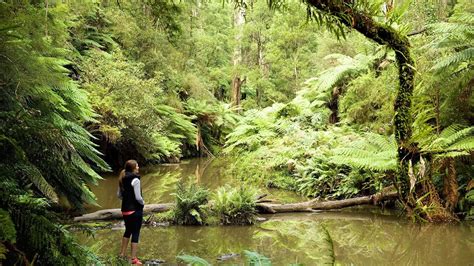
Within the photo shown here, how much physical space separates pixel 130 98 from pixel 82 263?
1254cm

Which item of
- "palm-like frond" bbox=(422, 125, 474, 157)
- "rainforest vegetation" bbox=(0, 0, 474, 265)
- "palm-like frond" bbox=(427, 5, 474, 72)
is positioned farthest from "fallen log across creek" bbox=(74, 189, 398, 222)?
"palm-like frond" bbox=(427, 5, 474, 72)

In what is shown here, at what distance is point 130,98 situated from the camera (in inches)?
537

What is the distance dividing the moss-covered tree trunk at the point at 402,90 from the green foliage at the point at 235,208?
2.65m

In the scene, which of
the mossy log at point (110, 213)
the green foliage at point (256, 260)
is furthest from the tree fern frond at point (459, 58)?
the green foliage at point (256, 260)

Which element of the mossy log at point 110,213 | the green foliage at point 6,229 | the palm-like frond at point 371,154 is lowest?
the mossy log at point 110,213

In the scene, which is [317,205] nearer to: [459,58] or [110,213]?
[459,58]

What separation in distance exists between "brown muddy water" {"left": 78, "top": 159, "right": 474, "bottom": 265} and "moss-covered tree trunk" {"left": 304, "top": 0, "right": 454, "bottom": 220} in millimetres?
723

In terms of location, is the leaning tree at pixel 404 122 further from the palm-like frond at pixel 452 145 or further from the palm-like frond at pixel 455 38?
the palm-like frond at pixel 455 38

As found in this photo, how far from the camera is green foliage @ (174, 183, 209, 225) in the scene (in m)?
7.31

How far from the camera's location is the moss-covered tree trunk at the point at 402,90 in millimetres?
6029

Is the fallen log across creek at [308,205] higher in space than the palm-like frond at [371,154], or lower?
lower

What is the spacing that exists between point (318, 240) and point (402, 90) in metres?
2.82

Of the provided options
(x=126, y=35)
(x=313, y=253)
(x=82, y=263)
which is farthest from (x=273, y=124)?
(x=82, y=263)

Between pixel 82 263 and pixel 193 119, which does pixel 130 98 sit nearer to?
pixel 193 119
